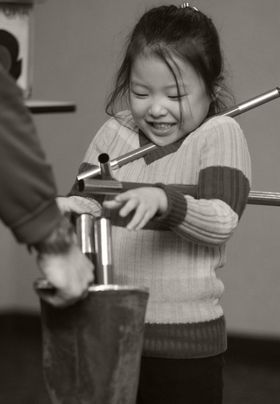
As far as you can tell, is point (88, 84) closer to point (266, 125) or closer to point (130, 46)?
A: point (266, 125)

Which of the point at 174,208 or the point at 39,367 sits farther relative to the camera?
the point at 39,367

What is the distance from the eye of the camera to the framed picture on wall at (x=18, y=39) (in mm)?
1389

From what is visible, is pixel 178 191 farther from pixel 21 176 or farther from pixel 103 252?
pixel 21 176

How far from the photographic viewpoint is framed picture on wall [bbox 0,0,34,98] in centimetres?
139

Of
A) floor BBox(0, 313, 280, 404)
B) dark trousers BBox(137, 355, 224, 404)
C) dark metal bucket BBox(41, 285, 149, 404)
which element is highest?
dark metal bucket BBox(41, 285, 149, 404)

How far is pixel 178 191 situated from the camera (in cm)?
129

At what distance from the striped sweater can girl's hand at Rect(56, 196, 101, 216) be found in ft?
0.18

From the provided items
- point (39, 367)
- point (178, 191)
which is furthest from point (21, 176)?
point (39, 367)

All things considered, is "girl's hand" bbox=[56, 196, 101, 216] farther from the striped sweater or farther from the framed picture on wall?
the framed picture on wall

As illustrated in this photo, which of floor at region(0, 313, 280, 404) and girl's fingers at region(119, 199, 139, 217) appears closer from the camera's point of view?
girl's fingers at region(119, 199, 139, 217)

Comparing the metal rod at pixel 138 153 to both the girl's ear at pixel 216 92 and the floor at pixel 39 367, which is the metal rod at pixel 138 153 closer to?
the girl's ear at pixel 216 92

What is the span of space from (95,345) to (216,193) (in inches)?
14.0

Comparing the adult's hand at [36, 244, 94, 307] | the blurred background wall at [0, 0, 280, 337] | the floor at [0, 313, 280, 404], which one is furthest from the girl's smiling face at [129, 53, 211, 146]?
the blurred background wall at [0, 0, 280, 337]

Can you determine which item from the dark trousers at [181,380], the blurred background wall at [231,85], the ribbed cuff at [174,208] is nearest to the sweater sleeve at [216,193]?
the ribbed cuff at [174,208]
